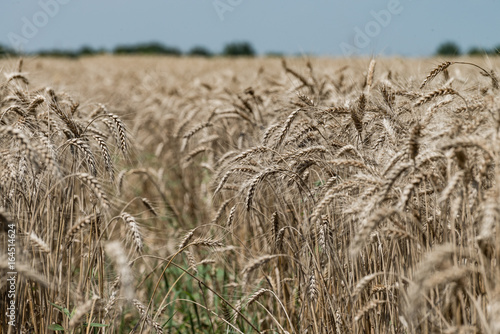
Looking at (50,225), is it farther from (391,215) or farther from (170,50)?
(170,50)

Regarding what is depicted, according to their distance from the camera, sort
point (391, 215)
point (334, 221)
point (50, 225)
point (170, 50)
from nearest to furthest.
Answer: point (391, 215) → point (50, 225) → point (334, 221) → point (170, 50)

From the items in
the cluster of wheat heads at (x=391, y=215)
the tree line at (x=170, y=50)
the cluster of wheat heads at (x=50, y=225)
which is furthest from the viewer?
the tree line at (x=170, y=50)

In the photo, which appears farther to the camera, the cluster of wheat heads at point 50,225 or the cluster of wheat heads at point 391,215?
the cluster of wheat heads at point 50,225

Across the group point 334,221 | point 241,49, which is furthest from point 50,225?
point 241,49

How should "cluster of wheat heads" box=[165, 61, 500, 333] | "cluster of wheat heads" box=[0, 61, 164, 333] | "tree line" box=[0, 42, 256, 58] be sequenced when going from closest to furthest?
"cluster of wheat heads" box=[165, 61, 500, 333] < "cluster of wheat heads" box=[0, 61, 164, 333] < "tree line" box=[0, 42, 256, 58]

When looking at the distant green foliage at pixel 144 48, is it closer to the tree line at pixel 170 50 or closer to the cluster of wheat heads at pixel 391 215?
the tree line at pixel 170 50

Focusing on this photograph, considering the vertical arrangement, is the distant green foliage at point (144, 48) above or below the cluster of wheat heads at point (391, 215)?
above

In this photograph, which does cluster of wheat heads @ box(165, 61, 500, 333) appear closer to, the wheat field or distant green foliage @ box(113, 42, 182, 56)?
the wheat field

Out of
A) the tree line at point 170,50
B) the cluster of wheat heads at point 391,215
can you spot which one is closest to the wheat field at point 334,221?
the cluster of wheat heads at point 391,215

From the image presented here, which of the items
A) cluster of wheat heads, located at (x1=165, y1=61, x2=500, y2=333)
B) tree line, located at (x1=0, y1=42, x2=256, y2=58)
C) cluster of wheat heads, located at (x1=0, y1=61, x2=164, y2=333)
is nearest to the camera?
cluster of wheat heads, located at (x1=165, y1=61, x2=500, y2=333)

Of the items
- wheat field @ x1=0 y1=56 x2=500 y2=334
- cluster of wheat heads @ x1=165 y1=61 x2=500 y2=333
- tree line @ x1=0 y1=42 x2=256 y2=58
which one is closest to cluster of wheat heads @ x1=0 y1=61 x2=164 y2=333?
wheat field @ x1=0 y1=56 x2=500 y2=334

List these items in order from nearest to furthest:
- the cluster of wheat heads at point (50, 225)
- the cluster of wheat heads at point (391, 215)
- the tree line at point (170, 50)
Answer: the cluster of wheat heads at point (391, 215) < the cluster of wheat heads at point (50, 225) < the tree line at point (170, 50)

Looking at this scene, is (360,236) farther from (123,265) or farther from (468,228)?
(123,265)

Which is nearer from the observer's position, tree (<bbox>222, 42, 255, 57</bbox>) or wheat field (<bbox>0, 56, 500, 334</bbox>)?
wheat field (<bbox>0, 56, 500, 334</bbox>)
